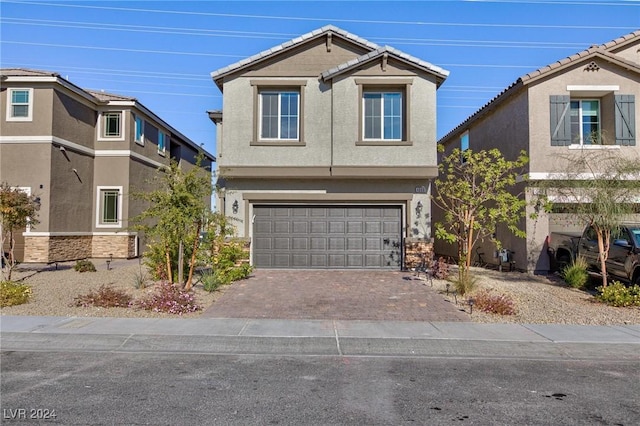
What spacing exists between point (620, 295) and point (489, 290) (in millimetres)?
2767

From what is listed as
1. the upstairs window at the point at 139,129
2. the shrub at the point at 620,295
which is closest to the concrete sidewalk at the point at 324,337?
the shrub at the point at 620,295

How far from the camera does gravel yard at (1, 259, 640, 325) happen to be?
355 inches

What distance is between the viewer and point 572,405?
4.86 metres

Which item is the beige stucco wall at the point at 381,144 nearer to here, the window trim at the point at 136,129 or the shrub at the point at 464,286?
the shrub at the point at 464,286

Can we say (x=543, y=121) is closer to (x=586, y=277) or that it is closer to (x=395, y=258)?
(x=586, y=277)

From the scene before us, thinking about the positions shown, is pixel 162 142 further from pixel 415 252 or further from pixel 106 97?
pixel 415 252

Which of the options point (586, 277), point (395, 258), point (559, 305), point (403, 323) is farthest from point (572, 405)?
point (395, 258)

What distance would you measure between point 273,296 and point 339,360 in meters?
4.65

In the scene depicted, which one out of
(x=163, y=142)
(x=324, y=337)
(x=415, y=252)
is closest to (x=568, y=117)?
(x=415, y=252)

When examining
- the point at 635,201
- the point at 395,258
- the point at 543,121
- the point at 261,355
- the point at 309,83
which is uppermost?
the point at 309,83

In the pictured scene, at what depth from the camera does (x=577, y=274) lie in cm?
1198

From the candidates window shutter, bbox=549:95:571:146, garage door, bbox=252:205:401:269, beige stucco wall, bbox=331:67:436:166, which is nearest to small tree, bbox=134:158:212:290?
garage door, bbox=252:205:401:269

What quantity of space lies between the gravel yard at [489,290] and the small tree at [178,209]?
1.32m

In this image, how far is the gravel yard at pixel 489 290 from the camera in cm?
901
